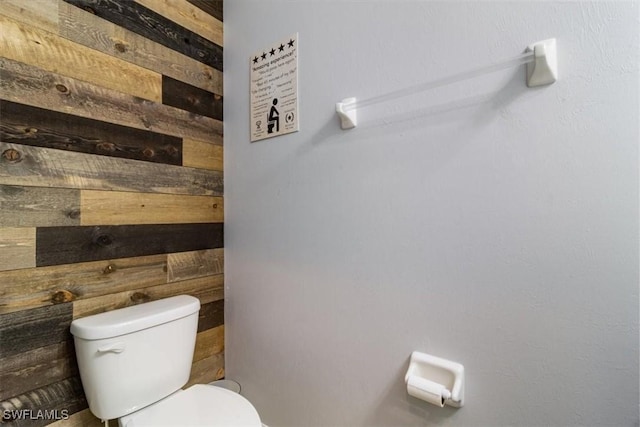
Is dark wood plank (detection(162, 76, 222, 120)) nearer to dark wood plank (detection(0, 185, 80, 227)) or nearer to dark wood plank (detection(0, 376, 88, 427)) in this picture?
dark wood plank (detection(0, 185, 80, 227))

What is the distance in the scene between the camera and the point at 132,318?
102 centimetres

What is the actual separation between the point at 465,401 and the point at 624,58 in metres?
0.95

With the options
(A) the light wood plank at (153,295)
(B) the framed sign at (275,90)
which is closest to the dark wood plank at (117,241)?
(A) the light wood plank at (153,295)

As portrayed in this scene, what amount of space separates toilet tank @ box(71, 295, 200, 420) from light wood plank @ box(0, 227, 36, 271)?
256 millimetres

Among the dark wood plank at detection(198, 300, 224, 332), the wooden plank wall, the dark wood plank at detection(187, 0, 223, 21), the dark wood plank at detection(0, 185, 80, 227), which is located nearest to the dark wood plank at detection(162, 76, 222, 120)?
the wooden plank wall

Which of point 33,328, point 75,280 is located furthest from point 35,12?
point 33,328

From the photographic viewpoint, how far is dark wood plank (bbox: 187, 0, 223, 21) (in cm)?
141

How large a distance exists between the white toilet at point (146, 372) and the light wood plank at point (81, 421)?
0.13 metres

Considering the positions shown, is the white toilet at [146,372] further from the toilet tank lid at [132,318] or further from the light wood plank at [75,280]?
the light wood plank at [75,280]

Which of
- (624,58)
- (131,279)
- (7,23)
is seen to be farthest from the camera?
(131,279)

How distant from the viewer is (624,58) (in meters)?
0.66

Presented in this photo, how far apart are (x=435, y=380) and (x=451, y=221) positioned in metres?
0.48

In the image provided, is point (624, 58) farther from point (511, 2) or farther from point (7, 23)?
point (7, 23)

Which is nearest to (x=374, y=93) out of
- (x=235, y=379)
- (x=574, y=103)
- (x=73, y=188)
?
A: (x=574, y=103)
